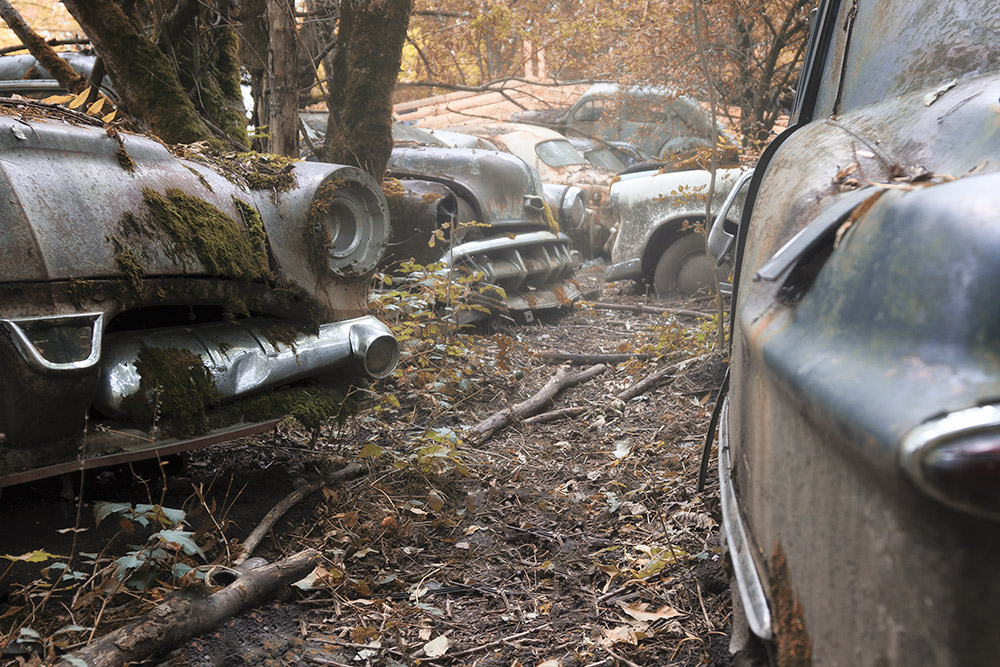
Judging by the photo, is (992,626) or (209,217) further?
(209,217)

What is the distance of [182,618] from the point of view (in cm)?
177

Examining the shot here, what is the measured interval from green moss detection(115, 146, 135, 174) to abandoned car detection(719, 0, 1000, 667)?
168cm

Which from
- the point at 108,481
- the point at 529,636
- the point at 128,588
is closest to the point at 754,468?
the point at 529,636

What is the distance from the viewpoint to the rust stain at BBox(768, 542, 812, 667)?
962mm

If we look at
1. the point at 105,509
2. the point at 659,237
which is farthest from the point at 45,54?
the point at 659,237

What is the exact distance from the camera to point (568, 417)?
3826 mm

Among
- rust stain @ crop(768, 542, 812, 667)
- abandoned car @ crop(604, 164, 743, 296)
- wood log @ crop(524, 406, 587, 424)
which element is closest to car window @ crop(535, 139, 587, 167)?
abandoned car @ crop(604, 164, 743, 296)

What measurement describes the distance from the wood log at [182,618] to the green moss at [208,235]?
33.4 inches

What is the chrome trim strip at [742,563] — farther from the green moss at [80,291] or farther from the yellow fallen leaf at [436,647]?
the green moss at [80,291]

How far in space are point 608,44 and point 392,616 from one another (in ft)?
34.8

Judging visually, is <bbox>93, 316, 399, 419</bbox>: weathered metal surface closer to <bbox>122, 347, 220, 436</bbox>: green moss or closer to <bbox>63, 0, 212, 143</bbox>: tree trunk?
<bbox>122, 347, 220, 436</bbox>: green moss

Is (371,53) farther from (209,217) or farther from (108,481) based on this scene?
(108,481)

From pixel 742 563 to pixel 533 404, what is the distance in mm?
2590

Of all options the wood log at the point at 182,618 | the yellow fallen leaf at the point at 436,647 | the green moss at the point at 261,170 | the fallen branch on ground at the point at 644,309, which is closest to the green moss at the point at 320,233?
the green moss at the point at 261,170
